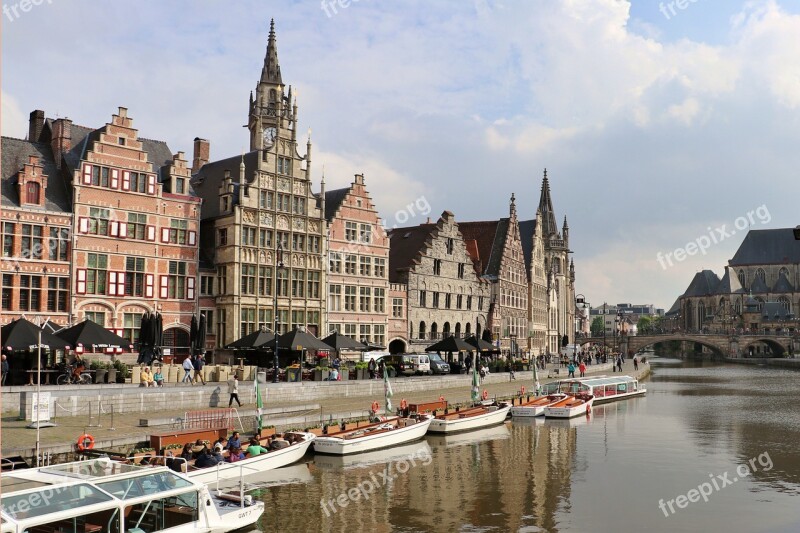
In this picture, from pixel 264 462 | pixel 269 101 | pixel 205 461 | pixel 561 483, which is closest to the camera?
pixel 205 461

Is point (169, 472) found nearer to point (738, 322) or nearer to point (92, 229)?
point (92, 229)

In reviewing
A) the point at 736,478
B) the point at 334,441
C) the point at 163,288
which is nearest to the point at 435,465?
the point at 334,441

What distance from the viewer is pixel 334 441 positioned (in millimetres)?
25875

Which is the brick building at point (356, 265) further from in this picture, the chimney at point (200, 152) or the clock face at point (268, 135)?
the clock face at point (268, 135)

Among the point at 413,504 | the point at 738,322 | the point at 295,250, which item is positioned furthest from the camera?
the point at 738,322

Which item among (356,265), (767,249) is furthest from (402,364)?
(767,249)

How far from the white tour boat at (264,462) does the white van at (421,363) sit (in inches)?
881

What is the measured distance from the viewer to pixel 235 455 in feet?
71.2

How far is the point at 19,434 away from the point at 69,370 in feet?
29.3

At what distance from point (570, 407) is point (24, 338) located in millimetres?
26329

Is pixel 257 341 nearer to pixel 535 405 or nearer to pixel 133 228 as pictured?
pixel 133 228

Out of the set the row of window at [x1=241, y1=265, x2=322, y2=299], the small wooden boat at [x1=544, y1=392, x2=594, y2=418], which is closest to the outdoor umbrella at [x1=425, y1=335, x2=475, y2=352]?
the small wooden boat at [x1=544, y1=392, x2=594, y2=418]

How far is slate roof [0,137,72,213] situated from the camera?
3825 centimetres

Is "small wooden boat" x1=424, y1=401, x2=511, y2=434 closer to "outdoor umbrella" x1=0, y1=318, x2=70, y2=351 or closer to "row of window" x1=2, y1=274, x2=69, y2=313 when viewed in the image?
"outdoor umbrella" x1=0, y1=318, x2=70, y2=351
